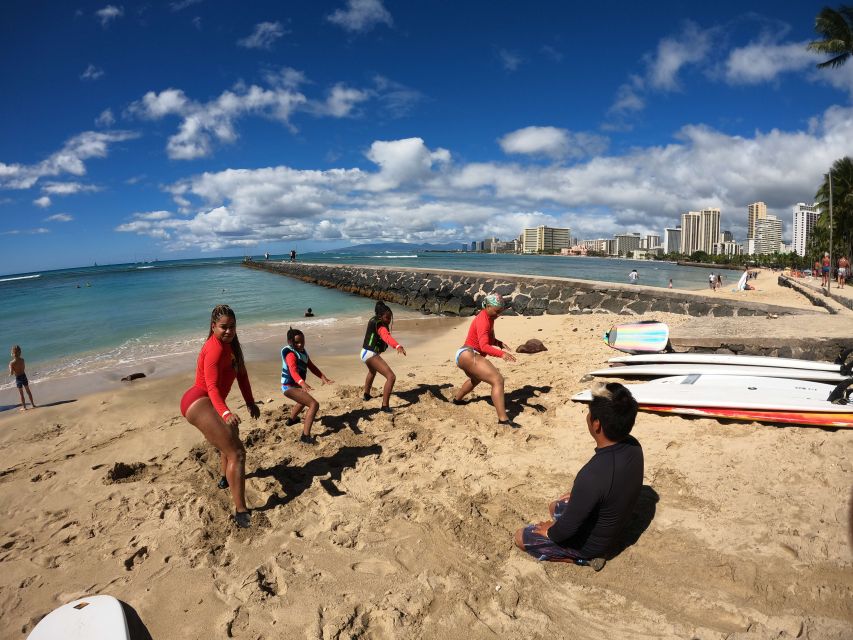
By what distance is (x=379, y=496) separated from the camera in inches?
165

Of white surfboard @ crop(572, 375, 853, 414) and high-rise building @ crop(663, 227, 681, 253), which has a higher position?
high-rise building @ crop(663, 227, 681, 253)

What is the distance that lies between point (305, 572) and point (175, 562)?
3.64ft

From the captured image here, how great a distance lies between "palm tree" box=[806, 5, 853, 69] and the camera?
21.6m

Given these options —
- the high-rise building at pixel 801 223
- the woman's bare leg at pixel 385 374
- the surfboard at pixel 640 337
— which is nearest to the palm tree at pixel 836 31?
the surfboard at pixel 640 337

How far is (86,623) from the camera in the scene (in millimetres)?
2564

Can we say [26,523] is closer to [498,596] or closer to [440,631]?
[440,631]

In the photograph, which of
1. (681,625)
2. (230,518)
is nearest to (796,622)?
(681,625)

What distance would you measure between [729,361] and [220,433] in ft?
23.0

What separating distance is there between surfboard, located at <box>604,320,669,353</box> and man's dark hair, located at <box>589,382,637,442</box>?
5549mm

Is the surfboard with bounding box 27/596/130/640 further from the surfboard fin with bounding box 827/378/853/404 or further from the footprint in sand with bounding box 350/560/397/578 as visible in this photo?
the surfboard fin with bounding box 827/378/853/404

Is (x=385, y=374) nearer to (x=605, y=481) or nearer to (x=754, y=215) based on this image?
(x=605, y=481)

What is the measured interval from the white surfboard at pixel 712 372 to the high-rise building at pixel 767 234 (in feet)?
538

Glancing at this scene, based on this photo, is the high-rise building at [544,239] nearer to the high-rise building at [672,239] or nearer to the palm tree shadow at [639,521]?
the high-rise building at [672,239]

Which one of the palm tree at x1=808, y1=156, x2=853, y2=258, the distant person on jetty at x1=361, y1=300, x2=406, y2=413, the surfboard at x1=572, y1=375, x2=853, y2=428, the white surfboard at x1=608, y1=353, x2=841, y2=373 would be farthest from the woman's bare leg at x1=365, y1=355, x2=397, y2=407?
the palm tree at x1=808, y1=156, x2=853, y2=258
